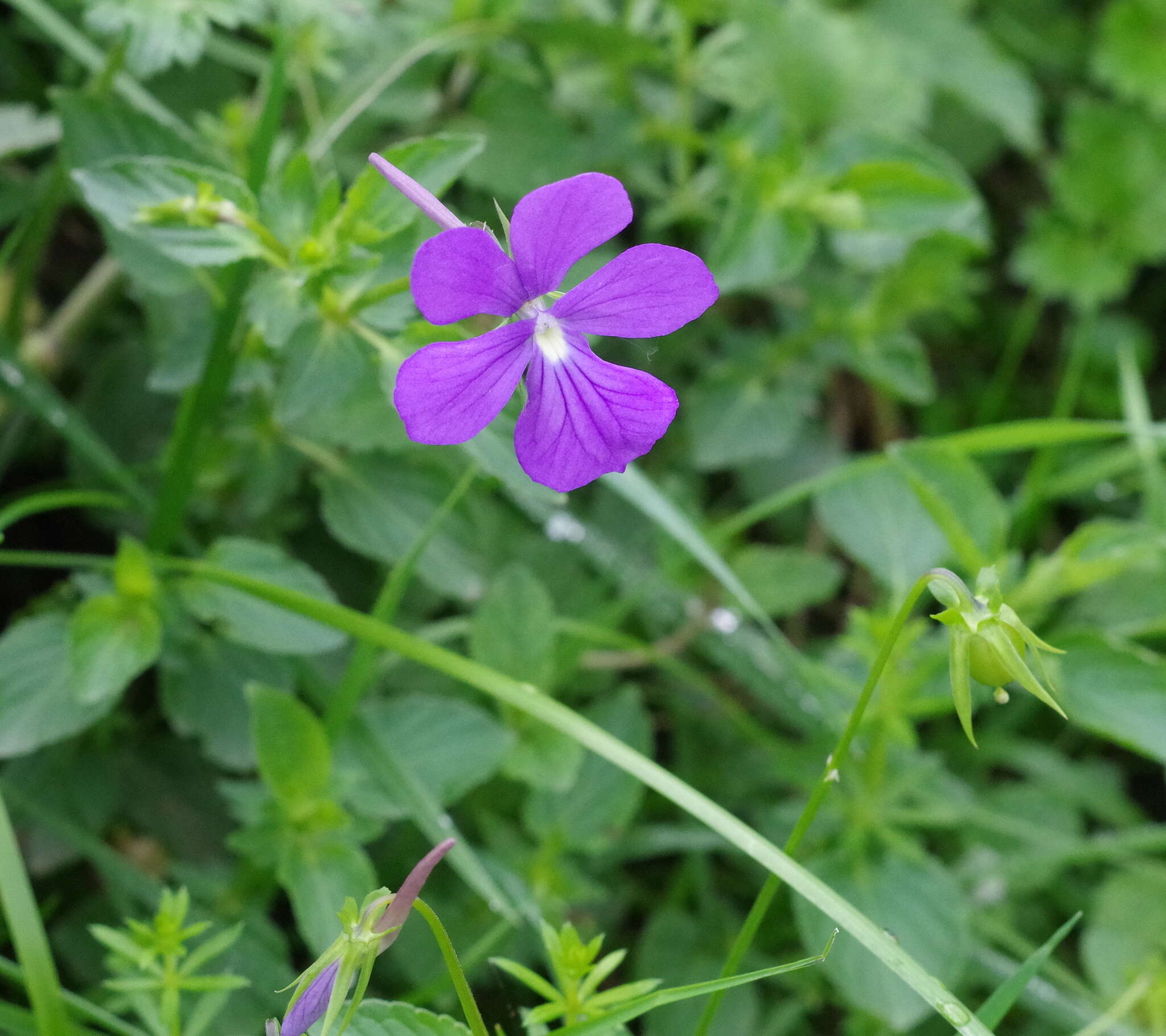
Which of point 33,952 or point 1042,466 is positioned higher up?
point 33,952

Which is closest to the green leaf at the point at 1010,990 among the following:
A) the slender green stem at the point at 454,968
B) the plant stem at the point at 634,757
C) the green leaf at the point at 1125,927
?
the plant stem at the point at 634,757

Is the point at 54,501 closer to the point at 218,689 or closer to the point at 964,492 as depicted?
the point at 218,689

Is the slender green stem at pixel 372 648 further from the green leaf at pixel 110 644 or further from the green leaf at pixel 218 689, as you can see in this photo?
the green leaf at pixel 110 644

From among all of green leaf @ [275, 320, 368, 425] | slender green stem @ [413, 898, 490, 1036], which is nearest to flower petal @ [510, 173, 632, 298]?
green leaf @ [275, 320, 368, 425]

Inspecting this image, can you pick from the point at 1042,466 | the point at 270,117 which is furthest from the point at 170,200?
the point at 1042,466

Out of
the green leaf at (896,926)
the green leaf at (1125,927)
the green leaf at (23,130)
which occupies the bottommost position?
→ the green leaf at (1125,927)
